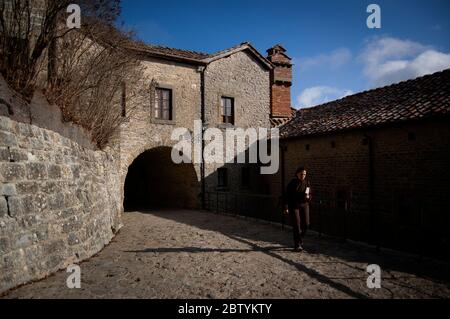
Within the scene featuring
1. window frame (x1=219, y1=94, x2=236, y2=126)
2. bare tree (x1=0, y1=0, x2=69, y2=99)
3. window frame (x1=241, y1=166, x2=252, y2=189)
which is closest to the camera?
bare tree (x1=0, y1=0, x2=69, y2=99)

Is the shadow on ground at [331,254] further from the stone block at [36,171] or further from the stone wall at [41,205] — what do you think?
the stone block at [36,171]

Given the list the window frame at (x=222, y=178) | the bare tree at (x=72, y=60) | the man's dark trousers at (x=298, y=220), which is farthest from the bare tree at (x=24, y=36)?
the window frame at (x=222, y=178)

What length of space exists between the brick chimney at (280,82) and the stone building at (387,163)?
11.9 feet

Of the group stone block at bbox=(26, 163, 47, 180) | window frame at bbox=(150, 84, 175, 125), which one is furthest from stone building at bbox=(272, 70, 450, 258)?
stone block at bbox=(26, 163, 47, 180)

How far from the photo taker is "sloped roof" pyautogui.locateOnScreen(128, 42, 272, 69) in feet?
41.8

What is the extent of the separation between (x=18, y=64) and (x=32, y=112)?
2.65 ft

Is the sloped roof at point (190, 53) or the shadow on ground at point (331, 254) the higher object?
the sloped roof at point (190, 53)

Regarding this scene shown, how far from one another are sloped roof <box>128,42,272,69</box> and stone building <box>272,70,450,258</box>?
5.47m

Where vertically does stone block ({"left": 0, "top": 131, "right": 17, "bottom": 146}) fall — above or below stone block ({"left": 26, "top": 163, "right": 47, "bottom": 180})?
above

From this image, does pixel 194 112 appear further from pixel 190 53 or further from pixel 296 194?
pixel 296 194

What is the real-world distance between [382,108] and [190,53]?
9365mm

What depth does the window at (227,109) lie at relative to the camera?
15409 millimetres

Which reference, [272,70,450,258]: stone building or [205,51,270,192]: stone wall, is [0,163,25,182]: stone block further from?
[205,51,270,192]: stone wall
